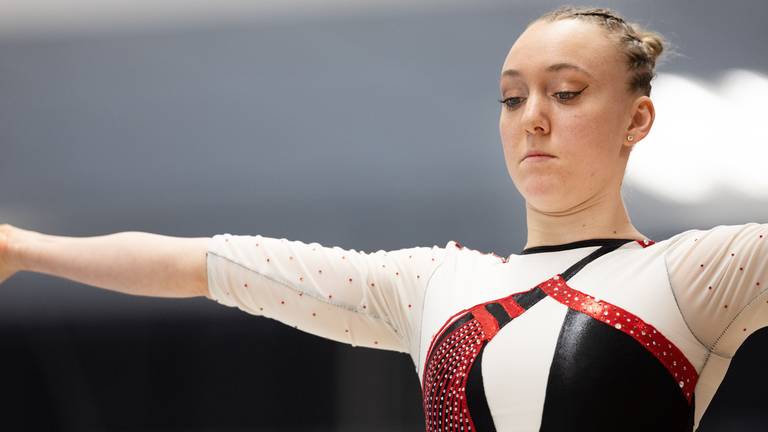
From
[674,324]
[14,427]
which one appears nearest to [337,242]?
[14,427]

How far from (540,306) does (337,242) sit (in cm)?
85

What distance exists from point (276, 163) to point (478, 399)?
100 centimetres

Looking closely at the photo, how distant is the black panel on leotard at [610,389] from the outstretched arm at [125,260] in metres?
0.51

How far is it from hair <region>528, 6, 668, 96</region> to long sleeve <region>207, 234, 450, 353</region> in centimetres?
35

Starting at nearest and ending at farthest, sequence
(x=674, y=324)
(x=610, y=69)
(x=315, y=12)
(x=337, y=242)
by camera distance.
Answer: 1. (x=674, y=324)
2. (x=610, y=69)
3. (x=337, y=242)
4. (x=315, y=12)

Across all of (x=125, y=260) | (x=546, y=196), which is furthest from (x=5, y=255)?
(x=546, y=196)

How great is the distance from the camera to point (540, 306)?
102 centimetres

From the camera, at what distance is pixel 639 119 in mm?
1119

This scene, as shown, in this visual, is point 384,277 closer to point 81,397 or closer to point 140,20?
point 81,397

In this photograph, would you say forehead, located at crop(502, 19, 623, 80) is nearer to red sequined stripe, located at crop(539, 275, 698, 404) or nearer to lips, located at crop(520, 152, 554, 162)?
lips, located at crop(520, 152, 554, 162)

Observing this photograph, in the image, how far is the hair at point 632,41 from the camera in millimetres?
1110

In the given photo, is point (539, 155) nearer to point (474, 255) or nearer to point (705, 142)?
point (474, 255)

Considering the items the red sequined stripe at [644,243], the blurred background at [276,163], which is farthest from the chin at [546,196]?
the blurred background at [276,163]

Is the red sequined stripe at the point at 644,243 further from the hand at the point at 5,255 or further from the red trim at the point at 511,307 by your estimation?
the hand at the point at 5,255
